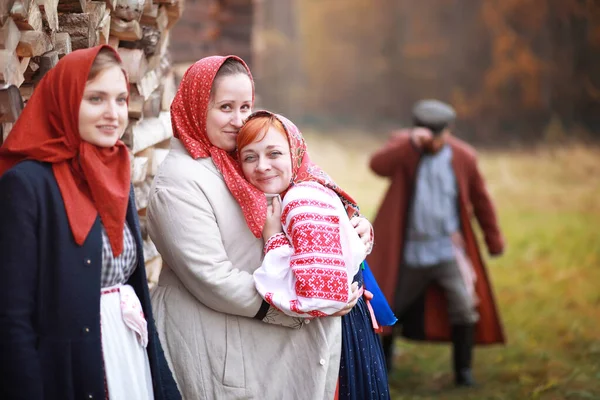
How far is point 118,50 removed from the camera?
12.9ft

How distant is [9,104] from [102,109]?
38 centimetres

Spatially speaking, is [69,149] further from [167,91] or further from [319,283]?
[167,91]

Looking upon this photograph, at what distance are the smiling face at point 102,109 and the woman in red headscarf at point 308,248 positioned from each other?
22.9 inches

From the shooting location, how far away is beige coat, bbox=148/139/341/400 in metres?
3.08

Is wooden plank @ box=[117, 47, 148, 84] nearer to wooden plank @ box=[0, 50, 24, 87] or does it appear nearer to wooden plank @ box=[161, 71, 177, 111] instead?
wooden plank @ box=[161, 71, 177, 111]

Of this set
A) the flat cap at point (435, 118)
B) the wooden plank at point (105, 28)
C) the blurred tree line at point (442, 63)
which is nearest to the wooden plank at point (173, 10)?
the wooden plank at point (105, 28)

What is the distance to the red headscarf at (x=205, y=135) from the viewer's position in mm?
3158

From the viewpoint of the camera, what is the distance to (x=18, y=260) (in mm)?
2521

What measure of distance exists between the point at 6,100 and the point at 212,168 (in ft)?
2.54

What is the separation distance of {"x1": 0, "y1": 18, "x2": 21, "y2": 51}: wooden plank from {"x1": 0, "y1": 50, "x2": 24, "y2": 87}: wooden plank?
2 centimetres

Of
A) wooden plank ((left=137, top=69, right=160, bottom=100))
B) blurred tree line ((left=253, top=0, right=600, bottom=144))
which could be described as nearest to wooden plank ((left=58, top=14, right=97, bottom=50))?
wooden plank ((left=137, top=69, right=160, bottom=100))

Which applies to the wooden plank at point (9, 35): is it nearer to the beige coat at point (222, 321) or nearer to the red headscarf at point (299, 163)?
the beige coat at point (222, 321)

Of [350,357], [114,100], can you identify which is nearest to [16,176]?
[114,100]

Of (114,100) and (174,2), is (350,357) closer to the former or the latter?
(114,100)
